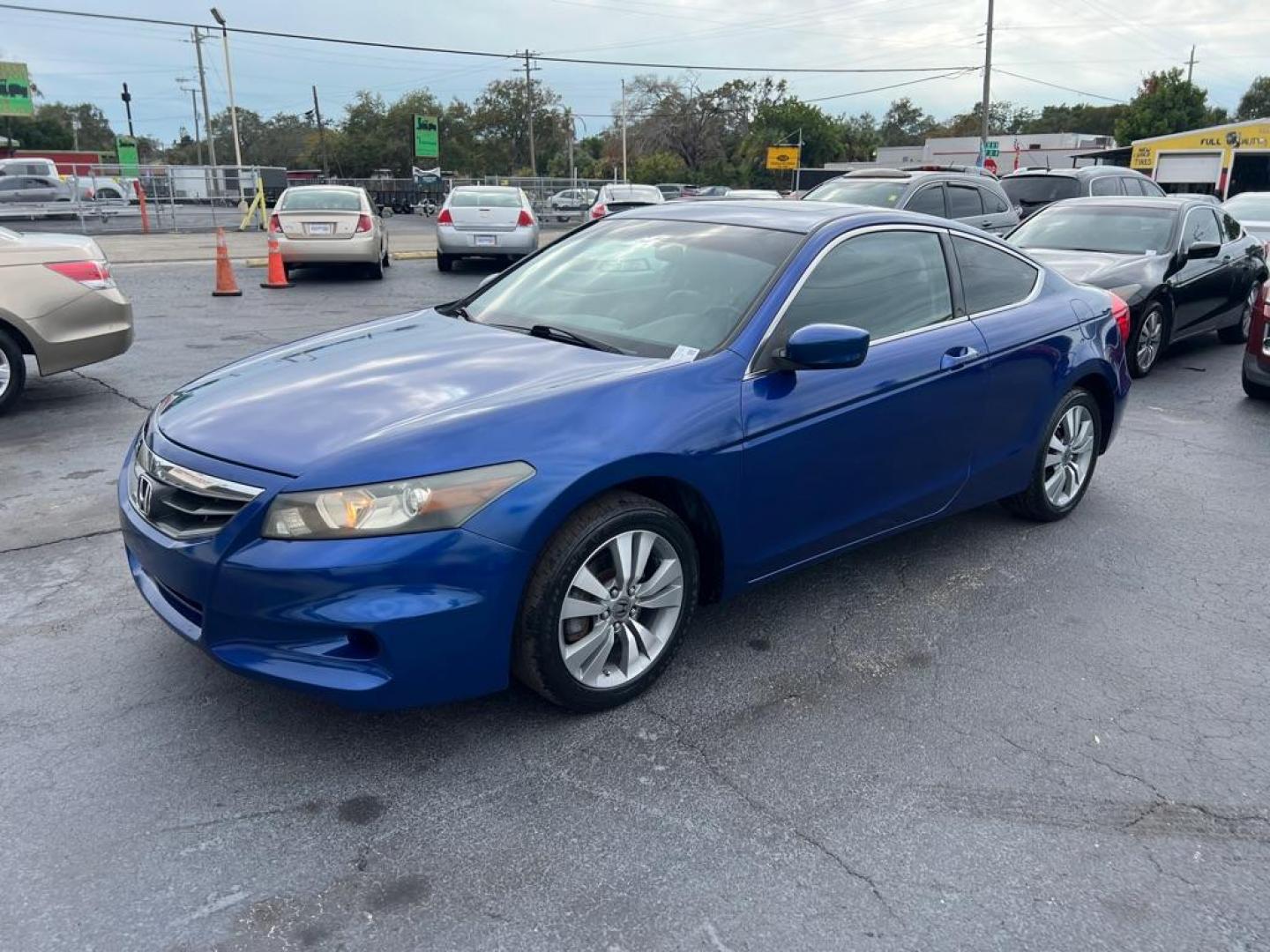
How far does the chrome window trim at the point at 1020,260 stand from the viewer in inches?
175

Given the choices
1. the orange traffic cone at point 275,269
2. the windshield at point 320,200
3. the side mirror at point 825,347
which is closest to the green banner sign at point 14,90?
the windshield at point 320,200

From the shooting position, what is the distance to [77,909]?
2348 millimetres

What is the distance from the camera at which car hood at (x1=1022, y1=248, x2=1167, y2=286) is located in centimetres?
855

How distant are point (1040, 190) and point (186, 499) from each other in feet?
47.4

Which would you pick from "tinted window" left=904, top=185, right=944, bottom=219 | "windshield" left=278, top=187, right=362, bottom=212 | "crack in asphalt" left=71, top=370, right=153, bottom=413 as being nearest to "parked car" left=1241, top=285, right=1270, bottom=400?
"tinted window" left=904, top=185, right=944, bottom=219

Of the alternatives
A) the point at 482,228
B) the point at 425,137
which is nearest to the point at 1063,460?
the point at 482,228

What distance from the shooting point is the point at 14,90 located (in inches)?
2323

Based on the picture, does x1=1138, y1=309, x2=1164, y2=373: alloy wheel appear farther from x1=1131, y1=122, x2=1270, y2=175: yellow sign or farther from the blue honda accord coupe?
x1=1131, y1=122, x2=1270, y2=175: yellow sign

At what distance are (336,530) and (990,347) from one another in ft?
9.72

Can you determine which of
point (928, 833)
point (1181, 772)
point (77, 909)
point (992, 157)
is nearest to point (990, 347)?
point (1181, 772)

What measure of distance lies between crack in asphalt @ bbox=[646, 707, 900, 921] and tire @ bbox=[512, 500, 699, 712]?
0.21 metres

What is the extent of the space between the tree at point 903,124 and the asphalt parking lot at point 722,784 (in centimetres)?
11669

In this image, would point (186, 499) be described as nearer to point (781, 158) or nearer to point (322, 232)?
point (322, 232)

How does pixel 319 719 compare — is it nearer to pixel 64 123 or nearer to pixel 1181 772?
pixel 1181 772
